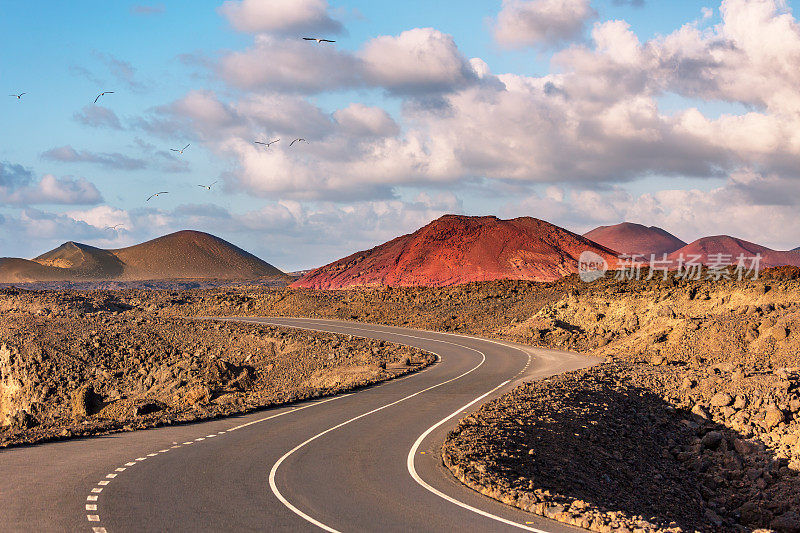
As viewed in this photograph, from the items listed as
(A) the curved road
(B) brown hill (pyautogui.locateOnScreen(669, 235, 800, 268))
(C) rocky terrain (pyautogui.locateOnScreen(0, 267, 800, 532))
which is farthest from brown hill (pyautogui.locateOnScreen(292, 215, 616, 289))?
(A) the curved road

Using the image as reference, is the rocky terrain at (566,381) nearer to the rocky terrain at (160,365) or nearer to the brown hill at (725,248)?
the rocky terrain at (160,365)

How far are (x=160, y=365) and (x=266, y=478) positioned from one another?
31976 mm

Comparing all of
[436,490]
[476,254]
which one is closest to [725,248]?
[476,254]

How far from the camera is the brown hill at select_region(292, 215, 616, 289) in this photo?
265 ft

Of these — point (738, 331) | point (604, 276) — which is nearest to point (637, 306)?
point (738, 331)

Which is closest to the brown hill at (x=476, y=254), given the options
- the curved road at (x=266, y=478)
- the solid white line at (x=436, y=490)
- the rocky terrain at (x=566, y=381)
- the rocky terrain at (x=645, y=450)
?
the rocky terrain at (x=566, y=381)

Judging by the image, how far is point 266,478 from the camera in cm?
1473

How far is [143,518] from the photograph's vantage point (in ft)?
38.9

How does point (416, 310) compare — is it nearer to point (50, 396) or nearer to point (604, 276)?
point (604, 276)

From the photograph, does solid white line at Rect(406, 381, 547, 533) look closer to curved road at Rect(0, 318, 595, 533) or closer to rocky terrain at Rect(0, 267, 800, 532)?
curved road at Rect(0, 318, 595, 533)

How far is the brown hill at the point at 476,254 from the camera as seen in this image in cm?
8075

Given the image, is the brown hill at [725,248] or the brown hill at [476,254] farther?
the brown hill at [725,248]

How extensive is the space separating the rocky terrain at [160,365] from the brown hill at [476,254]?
118ft

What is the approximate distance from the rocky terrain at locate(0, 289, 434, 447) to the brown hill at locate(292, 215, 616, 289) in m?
36.1
